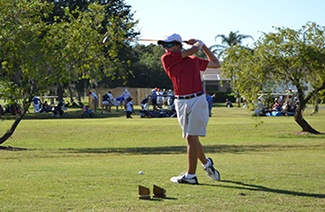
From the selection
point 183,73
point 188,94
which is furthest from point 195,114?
point 183,73

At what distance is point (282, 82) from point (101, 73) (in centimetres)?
1034

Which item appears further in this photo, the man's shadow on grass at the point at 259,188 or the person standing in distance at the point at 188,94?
the person standing in distance at the point at 188,94

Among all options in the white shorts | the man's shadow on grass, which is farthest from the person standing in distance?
the man's shadow on grass

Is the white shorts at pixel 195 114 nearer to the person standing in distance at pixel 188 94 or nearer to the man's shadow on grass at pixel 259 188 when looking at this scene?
the person standing in distance at pixel 188 94

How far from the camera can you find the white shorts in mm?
9875

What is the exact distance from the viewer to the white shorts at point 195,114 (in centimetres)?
988

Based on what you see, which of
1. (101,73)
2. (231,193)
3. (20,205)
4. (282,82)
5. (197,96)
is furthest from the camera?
(282,82)

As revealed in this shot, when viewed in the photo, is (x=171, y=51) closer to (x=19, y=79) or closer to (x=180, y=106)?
(x=180, y=106)

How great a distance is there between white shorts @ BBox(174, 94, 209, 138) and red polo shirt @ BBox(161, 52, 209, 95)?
0.44ft

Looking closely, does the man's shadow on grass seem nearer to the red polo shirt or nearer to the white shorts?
the white shorts

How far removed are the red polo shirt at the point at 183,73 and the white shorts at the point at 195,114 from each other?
5.2 inches

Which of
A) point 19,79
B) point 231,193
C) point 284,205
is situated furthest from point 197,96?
point 19,79

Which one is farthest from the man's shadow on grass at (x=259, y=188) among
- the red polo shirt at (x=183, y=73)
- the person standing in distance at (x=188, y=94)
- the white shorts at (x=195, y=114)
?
the red polo shirt at (x=183, y=73)

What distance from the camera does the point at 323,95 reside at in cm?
3388
